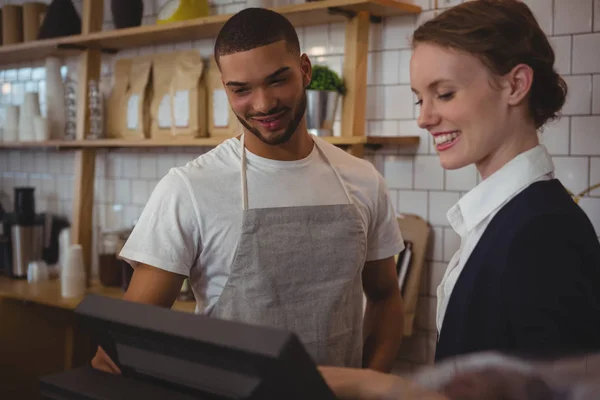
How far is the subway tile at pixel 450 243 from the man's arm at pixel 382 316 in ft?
2.29

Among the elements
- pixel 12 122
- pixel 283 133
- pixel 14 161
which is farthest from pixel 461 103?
pixel 14 161

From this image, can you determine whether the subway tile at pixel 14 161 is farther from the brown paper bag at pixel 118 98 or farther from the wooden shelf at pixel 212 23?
the wooden shelf at pixel 212 23

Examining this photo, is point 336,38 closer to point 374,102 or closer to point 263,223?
point 374,102

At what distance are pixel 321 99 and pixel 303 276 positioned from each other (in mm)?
1066

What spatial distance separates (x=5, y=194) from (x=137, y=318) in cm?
392

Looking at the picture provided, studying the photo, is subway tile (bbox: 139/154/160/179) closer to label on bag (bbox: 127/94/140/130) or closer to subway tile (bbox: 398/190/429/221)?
label on bag (bbox: 127/94/140/130)

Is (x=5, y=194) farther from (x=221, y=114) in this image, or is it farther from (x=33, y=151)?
(x=221, y=114)

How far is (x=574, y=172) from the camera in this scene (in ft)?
7.47

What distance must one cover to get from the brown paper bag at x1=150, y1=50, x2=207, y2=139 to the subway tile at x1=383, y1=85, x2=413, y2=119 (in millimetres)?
897

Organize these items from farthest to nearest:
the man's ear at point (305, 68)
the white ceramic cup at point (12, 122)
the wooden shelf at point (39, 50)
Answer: the white ceramic cup at point (12, 122), the wooden shelf at point (39, 50), the man's ear at point (305, 68)

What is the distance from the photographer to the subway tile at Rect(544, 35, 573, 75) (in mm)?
2262

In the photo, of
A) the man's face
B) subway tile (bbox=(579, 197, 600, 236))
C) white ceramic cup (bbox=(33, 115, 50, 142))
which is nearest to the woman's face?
the man's face

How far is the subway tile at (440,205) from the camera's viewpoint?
2.55 meters

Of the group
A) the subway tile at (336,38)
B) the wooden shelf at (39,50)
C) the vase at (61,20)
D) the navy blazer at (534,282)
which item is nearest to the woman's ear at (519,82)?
the navy blazer at (534,282)
